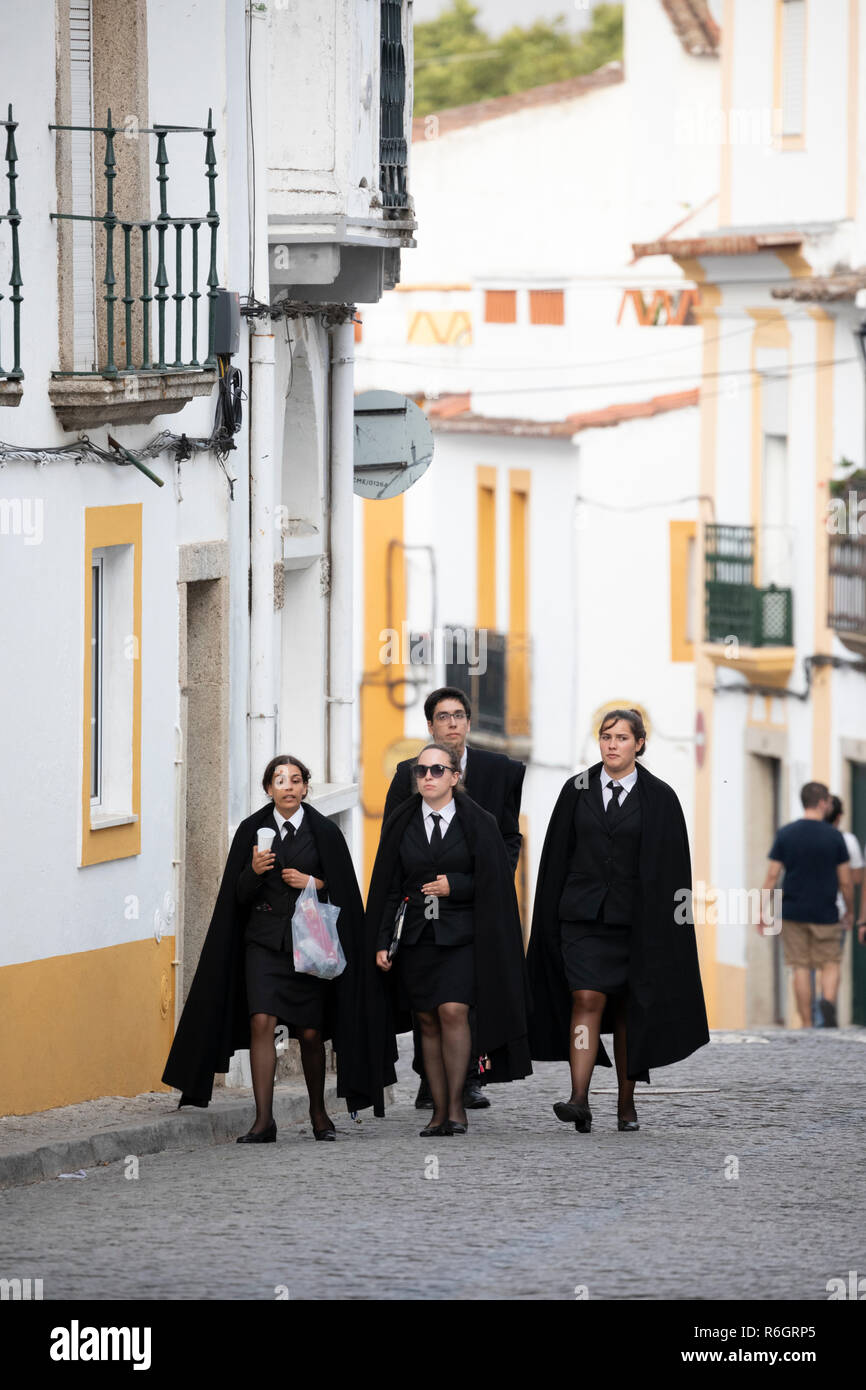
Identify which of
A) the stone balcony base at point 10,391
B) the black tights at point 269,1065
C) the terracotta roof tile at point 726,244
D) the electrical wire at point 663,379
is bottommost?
the black tights at point 269,1065

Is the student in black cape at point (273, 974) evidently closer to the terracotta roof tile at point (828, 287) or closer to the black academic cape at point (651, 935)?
the black academic cape at point (651, 935)

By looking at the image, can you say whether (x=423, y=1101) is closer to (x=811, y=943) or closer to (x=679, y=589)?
(x=811, y=943)

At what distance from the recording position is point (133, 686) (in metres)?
15.0

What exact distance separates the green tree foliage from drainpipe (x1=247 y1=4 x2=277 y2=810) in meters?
38.8

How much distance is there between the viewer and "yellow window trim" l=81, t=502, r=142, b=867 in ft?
47.2

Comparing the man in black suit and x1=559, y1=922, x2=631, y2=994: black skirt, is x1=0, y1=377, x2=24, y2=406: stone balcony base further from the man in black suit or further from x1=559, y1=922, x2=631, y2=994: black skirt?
x1=559, y1=922, x2=631, y2=994: black skirt

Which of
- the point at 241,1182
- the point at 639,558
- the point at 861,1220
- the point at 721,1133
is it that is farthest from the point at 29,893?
the point at 639,558

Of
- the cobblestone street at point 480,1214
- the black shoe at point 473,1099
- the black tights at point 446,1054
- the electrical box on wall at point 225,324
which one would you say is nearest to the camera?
the cobblestone street at point 480,1214

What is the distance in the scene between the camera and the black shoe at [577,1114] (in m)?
13.6

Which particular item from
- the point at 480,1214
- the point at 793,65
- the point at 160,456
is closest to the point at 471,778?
the point at 160,456

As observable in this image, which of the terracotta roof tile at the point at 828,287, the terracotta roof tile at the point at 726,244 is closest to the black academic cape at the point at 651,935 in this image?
the terracotta roof tile at the point at 828,287

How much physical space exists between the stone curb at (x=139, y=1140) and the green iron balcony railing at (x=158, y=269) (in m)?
3.42

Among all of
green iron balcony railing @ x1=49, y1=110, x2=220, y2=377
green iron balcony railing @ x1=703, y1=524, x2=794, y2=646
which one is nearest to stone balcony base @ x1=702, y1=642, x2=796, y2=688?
green iron balcony railing @ x1=703, y1=524, x2=794, y2=646

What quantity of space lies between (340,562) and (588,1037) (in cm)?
597
